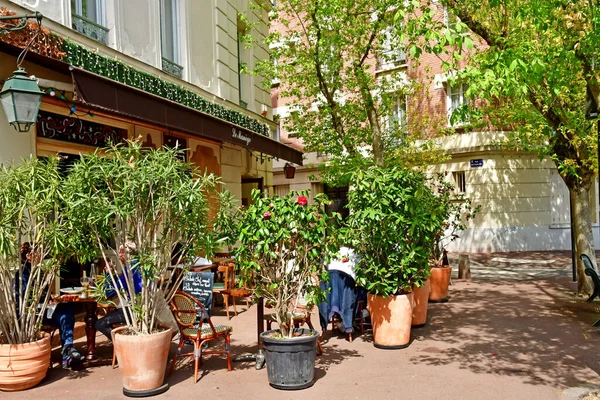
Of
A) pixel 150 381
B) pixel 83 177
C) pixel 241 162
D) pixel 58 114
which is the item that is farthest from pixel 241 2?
pixel 150 381

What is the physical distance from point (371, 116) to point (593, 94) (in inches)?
211

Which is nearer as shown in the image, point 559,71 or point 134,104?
point 559,71

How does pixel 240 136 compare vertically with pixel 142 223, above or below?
above

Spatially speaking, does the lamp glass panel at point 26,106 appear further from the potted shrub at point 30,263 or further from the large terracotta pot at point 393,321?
the large terracotta pot at point 393,321

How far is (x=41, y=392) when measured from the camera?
514 centimetres

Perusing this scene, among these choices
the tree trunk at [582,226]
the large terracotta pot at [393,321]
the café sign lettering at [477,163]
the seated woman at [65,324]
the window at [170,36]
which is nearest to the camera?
the seated woman at [65,324]

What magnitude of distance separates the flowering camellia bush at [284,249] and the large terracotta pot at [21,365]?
2.19 m

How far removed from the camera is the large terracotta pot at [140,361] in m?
4.87

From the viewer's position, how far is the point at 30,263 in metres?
5.49

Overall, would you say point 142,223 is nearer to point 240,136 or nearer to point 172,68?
point 240,136

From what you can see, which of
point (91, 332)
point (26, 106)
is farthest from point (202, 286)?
point (26, 106)

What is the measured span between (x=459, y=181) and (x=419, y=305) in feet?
46.6

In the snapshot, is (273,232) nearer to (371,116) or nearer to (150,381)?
(150,381)

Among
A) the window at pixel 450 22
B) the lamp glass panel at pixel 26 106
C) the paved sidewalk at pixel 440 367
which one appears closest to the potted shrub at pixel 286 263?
the paved sidewalk at pixel 440 367
